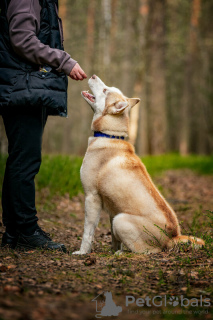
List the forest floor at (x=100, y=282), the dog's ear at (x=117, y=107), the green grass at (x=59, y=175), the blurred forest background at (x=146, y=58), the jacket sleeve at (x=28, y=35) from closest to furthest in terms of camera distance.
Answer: the forest floor at (x=100, y=282), the jacket sleeve at (x=28, y=35), the dog's ear at (x=117, y=107), the green grass at (x=59, y=175), the blurred forest background at (x=146, y=58)

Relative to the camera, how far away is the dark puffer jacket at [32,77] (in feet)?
11.8

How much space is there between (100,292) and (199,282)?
81cm

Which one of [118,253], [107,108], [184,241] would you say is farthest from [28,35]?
[184,241]

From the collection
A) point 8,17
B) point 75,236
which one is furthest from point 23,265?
point 8,17

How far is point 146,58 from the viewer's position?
15.4 m

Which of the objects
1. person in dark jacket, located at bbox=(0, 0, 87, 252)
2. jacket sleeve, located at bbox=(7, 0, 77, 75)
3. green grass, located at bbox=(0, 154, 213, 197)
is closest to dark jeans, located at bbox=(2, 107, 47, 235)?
person in dark jacket, located at bbox=(0, 0, 87, 252)

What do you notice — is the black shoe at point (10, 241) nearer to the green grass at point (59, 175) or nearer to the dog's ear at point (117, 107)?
the dog's ear at point (117, 107)

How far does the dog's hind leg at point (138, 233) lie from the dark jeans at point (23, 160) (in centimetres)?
97

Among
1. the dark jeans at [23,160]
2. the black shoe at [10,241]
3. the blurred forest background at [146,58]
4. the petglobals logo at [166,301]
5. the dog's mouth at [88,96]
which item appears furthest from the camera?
the blurred forest background at [146,58]

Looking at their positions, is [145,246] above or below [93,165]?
below

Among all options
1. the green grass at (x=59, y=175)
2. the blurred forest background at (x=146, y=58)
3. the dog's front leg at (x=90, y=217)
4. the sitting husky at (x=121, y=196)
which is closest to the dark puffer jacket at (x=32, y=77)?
the sitting husky at (x=121, y=196)

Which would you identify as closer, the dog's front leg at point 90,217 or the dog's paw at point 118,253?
the dog's paw at point 118,253

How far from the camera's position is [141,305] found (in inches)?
93.4

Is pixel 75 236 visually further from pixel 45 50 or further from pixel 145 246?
pixel 45 50
